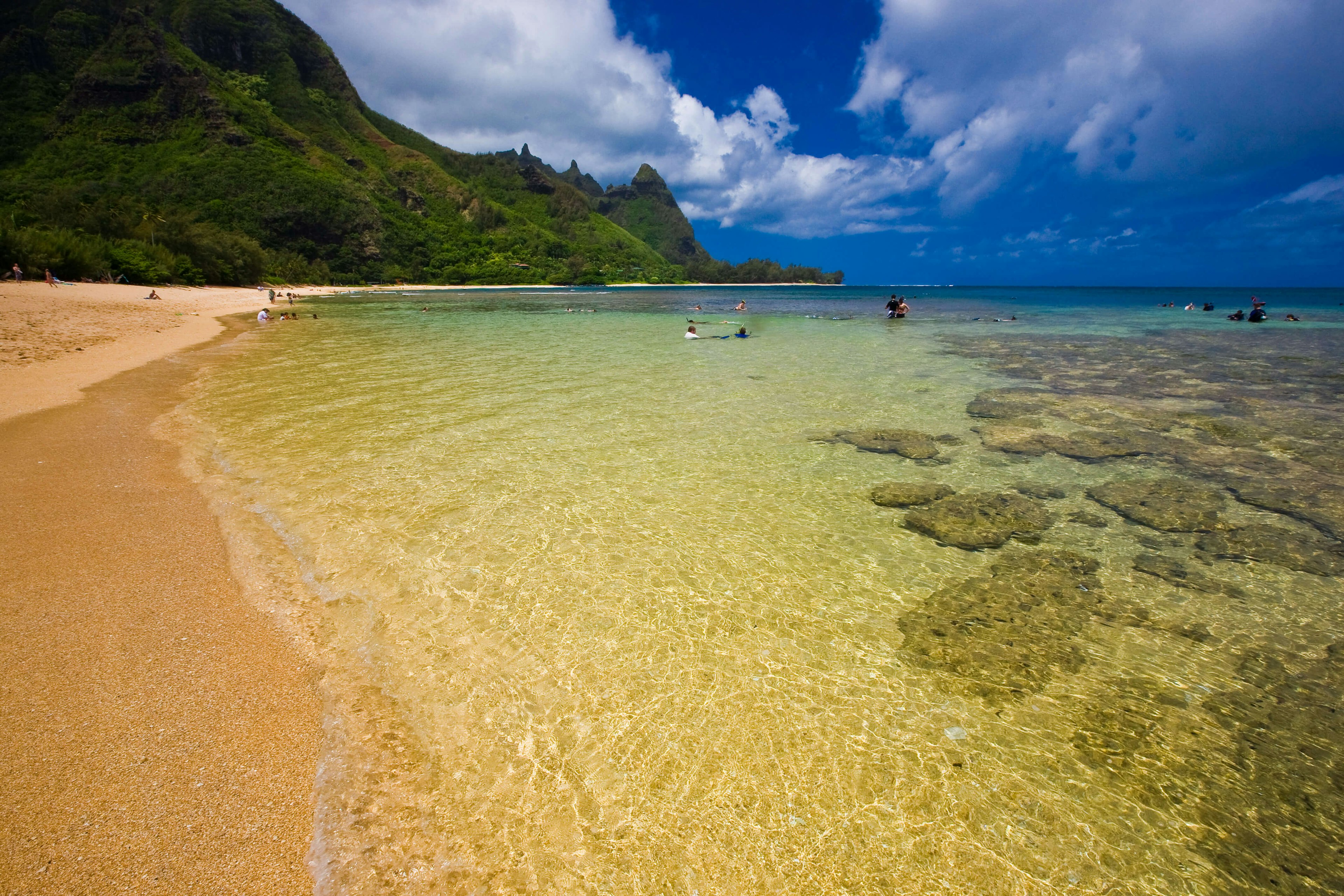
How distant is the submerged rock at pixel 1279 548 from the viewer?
661 centimetres

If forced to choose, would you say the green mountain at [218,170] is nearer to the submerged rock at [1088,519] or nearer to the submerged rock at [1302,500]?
the submerged rock at [1088,519]

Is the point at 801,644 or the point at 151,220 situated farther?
the point at 151,220

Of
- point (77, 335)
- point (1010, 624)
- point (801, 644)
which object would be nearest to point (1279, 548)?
point (1010, 624)

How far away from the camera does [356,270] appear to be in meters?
117

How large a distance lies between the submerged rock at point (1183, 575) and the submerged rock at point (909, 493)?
2.47 m

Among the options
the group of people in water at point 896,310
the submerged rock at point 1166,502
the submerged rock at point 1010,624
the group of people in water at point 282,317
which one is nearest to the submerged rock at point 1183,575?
Result: the submerged rock at point 1010,624

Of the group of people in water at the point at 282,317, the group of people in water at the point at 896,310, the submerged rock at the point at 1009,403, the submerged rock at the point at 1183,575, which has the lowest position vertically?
the submerged rock at the point at 1183,575

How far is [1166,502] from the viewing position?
8.28 metres

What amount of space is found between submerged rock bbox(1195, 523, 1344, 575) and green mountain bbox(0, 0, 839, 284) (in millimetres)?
64400

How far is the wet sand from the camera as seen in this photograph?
2943mm

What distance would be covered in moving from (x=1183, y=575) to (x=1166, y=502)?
258cm

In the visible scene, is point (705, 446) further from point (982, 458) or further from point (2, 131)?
point (2, 131)

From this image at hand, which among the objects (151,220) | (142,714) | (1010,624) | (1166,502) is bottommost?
(142,714)

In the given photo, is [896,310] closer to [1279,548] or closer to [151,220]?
[1279,548]
